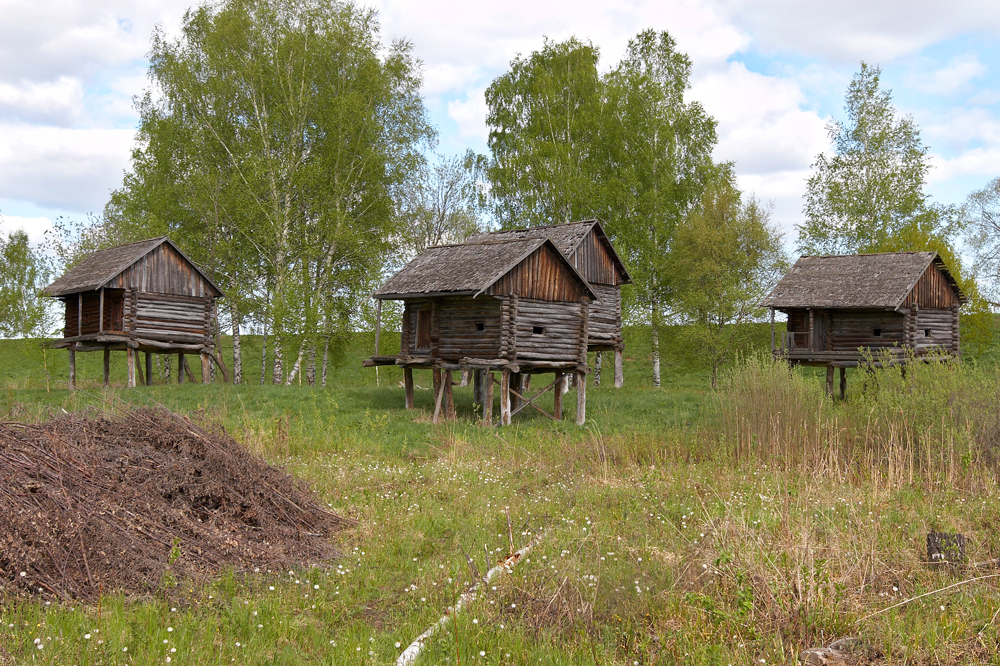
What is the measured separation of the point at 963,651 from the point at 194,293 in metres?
25.6

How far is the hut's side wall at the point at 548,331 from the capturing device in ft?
68.3

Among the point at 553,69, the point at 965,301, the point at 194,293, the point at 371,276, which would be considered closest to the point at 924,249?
the point at 965,301

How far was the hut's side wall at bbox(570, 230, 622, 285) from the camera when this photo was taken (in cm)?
2580

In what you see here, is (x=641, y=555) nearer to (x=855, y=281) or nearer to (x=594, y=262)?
(x=594, y=262)

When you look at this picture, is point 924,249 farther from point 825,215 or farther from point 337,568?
point 337,568

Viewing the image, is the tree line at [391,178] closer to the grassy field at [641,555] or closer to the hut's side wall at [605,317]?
the hut's side wall at [605,317]

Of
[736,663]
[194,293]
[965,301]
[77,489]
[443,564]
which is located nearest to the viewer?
[736,663]

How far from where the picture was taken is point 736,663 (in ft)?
16.4

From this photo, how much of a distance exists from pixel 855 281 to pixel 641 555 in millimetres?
21990

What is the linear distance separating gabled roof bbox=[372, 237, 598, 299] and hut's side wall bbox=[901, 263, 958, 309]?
36.9ft

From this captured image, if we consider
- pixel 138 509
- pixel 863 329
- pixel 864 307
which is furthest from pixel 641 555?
pixel 863 329

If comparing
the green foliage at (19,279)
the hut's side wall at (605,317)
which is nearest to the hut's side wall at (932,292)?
the hut's side wall at (605,317)

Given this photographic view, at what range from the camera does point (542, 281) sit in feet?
69.6

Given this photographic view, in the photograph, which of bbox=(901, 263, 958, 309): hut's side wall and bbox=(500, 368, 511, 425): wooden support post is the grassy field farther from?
bbox=(901, 263, 958, 309): hut's side wall
